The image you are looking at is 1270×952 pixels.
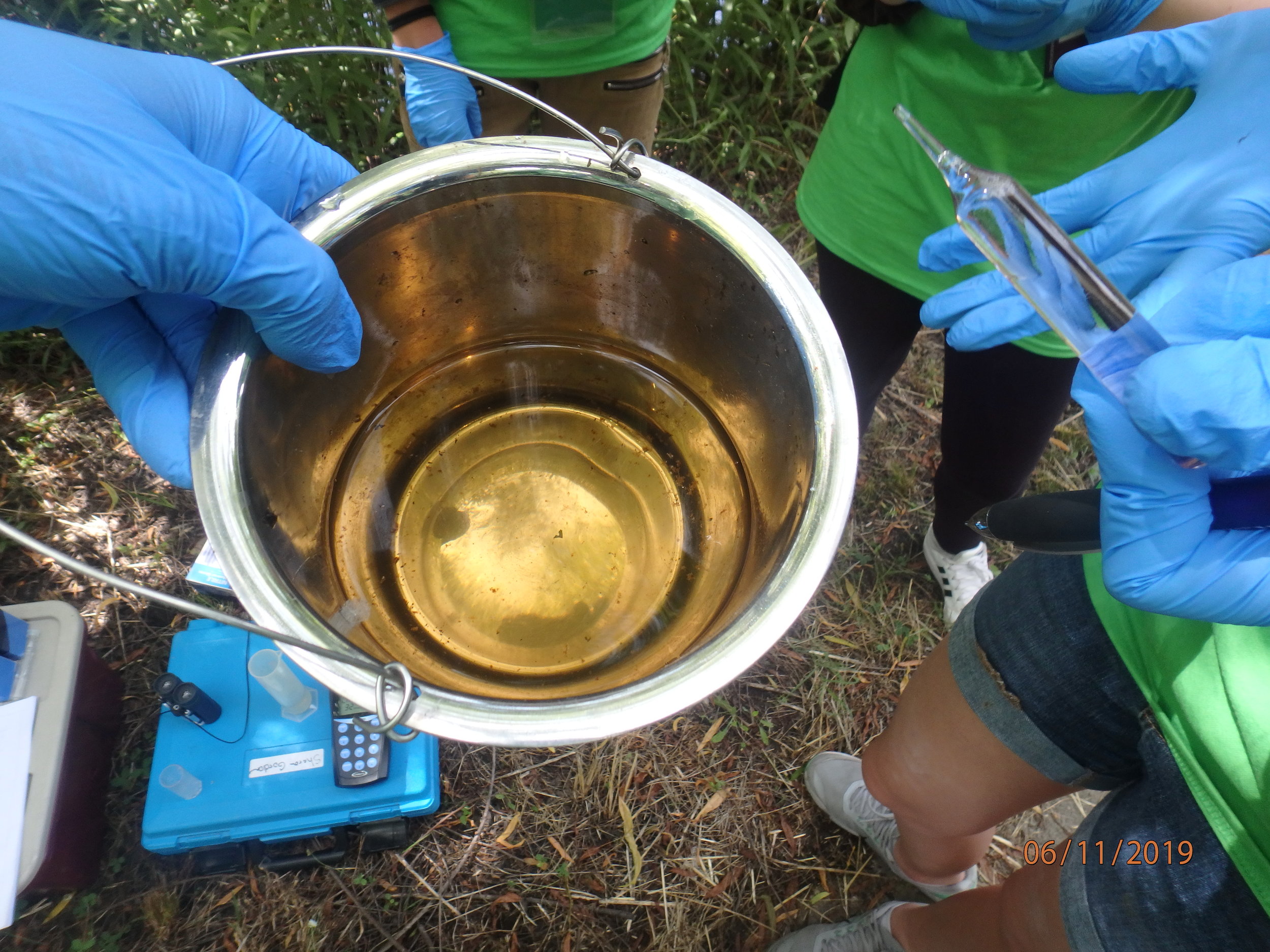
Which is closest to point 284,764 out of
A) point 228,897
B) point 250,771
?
point 250,771

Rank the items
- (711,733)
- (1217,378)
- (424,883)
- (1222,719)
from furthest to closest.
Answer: (711,733), (424,883), (1222,719), (1217,378)

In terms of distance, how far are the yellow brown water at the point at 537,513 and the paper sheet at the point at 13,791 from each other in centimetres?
58

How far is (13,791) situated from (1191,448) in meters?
1.51

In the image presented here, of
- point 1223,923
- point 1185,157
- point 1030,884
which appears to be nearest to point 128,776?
point 1030,884

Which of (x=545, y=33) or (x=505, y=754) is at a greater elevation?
(x=545, y=33)

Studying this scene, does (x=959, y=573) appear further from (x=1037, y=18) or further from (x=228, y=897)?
(x=228, y=897)

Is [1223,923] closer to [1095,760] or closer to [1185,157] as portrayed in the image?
[1095,760]

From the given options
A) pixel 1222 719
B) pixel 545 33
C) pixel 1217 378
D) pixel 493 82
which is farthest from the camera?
pixel 545 33

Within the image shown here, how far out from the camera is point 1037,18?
744mm

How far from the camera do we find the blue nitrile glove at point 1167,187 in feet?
2.13

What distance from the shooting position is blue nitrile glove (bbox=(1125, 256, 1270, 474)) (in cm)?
55

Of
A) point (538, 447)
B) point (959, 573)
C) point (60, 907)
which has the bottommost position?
point (60, 907)

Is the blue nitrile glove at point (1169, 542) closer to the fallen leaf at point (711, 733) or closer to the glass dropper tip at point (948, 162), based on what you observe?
the glass dropper tip at point (948, 162)
